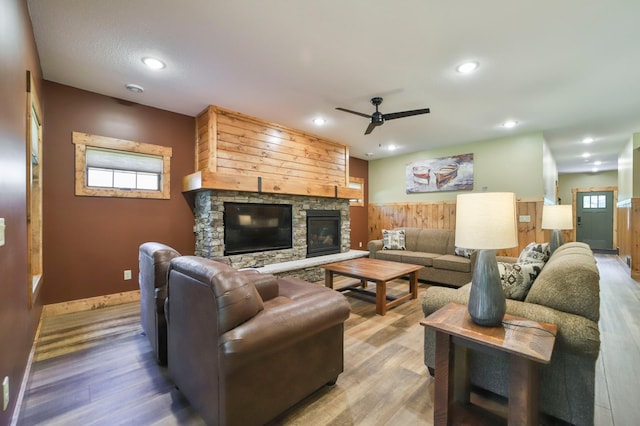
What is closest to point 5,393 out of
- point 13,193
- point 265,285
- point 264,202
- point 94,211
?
point 13,193

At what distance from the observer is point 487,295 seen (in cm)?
147

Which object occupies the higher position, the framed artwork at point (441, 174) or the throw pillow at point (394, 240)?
the framed artwork at point (441, 174)

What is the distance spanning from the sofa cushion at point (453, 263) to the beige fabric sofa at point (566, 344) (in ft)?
9.12

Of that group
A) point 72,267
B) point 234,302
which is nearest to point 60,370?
point 72,267

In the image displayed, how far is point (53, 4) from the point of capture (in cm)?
→ 200

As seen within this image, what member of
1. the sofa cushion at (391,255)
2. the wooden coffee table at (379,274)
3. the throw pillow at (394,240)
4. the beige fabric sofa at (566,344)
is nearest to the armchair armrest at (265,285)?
the beige fabric sofa at (566,344)

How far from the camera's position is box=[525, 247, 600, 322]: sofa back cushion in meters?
1.47

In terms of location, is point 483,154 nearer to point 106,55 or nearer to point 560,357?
point 560,357

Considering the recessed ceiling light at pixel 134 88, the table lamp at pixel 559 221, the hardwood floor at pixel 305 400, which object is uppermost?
the recessed ceiling light at pixel 134 88

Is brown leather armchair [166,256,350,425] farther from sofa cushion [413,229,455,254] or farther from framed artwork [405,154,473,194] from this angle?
framed artwork [405,154,473,194]

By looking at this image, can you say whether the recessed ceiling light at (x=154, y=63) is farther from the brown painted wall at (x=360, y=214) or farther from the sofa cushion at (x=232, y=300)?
the brown painted wall at (x=360, y=214)

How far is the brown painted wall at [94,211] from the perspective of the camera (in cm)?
318

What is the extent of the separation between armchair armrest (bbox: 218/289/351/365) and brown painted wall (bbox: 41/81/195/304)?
3101 millimetres

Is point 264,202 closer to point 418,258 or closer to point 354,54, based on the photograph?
point 354,54
